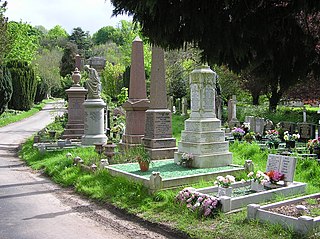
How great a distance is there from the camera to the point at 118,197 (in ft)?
28.9

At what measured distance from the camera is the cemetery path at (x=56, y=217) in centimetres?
679

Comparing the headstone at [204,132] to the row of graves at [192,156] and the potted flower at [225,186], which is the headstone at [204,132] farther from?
the potted flower at [225,186]

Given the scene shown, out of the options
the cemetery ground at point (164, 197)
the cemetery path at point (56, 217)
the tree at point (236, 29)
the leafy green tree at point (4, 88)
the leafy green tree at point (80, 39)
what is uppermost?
the leafy green tree at point (80, 39)

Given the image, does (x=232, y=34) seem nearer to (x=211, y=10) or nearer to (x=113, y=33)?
(x=211, y=10)

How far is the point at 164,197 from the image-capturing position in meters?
8.30

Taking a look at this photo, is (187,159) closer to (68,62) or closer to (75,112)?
(75,112)

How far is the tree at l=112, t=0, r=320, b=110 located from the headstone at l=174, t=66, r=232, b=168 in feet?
18.9

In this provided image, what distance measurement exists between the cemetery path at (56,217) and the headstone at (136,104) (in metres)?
4.03

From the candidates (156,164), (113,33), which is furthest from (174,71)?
→ (113,33)

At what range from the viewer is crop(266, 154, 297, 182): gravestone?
27.6 feet

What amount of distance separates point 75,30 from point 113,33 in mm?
13109

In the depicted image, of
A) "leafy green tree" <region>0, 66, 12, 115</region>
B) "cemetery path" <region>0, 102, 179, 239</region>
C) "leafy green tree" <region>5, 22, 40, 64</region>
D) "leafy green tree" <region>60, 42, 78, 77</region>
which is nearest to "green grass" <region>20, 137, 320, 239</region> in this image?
"cemetery path" <region>0, 102, 179, 239</region>

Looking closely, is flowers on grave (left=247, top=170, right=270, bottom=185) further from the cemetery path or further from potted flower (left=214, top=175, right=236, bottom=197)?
→ the cemetery path

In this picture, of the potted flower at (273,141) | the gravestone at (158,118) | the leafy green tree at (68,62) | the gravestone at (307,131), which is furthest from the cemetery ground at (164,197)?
the leafy green tree at (68,62)
